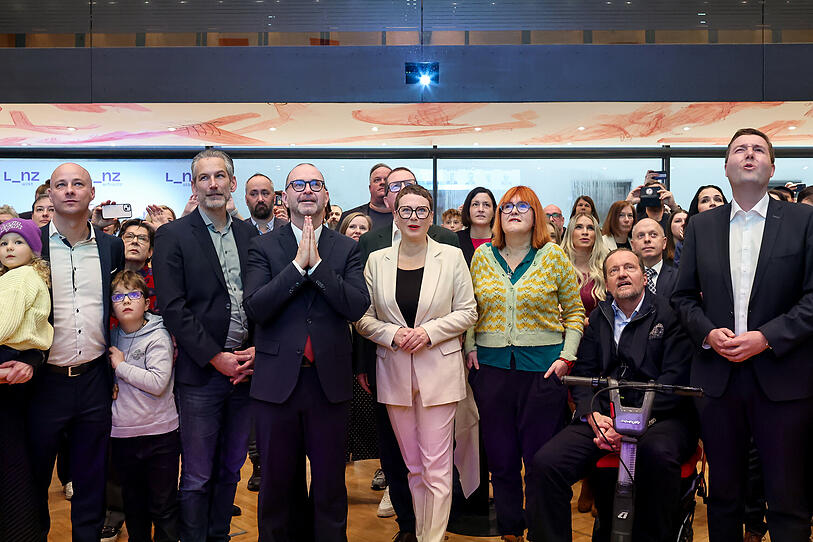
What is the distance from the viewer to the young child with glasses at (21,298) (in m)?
2.76

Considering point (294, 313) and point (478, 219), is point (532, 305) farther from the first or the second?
point (294, 313)

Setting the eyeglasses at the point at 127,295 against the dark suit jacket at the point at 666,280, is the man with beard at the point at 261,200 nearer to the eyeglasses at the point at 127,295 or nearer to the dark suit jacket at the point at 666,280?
the eyeglasses at the point at 127,295

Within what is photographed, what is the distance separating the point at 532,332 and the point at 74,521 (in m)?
2.16

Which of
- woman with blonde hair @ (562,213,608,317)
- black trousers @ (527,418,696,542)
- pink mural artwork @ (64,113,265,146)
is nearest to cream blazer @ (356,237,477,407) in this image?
black trousers @ (527,418,696,542)

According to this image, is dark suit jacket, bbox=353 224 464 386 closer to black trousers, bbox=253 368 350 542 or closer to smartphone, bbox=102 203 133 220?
black trousers, bbox=253 368 350 542

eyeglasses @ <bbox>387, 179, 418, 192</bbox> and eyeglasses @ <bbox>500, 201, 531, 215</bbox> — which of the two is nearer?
eyeglasses @ <bbox>500, 201, 531, 215</bbox>

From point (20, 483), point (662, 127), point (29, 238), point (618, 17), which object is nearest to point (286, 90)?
point (618, 17)

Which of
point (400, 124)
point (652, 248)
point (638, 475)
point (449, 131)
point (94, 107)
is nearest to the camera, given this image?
point (638, 475)

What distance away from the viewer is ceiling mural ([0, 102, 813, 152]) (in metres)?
8.01

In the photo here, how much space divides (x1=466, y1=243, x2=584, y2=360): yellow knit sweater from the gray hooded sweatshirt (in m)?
1.43

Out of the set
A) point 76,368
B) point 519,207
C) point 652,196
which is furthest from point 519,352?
point 652,196

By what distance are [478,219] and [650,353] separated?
4.48ft

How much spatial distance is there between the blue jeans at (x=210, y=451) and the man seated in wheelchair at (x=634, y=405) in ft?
4.26

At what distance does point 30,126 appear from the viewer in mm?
8805
